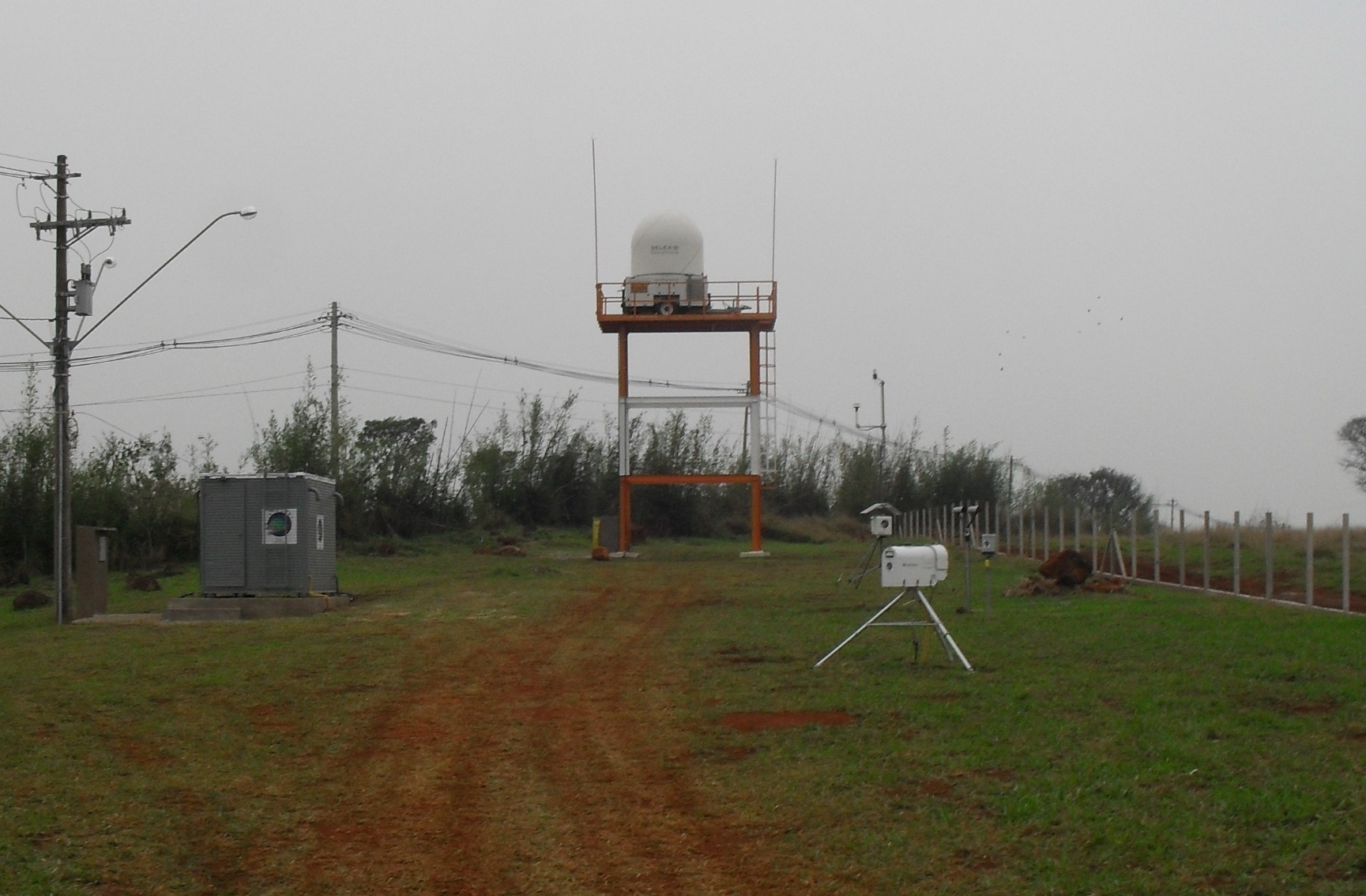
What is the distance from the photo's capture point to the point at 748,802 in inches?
340

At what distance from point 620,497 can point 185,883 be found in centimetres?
3246

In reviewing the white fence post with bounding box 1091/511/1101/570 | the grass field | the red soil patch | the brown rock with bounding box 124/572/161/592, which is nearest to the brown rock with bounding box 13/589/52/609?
the brown rock with bounding box 124/572/161/592

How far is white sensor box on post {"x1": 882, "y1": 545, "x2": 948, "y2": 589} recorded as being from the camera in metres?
12.8

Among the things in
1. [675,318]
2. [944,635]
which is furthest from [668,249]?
[944,635]

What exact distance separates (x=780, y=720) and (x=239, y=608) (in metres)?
14.0

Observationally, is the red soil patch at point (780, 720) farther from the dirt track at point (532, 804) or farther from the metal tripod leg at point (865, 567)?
the metal tripod leg at point (865, 567)

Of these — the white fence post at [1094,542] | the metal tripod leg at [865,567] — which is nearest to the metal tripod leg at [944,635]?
the metal tripod leg at [865,567]

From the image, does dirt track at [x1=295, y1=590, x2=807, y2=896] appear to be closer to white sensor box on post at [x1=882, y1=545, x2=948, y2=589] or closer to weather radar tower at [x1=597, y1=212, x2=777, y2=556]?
white sensor box on post at [x1=882, y1=545, x2=948, y2=589]

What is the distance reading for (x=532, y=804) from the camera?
344 inches

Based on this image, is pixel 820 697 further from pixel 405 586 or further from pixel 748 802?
pixel 405 586

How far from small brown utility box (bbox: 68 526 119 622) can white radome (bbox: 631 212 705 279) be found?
19.7 meters

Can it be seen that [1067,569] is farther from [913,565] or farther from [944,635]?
[913,565]

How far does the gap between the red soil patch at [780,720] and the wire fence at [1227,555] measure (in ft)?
17.7

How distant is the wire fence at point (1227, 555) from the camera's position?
1895 centimetres
